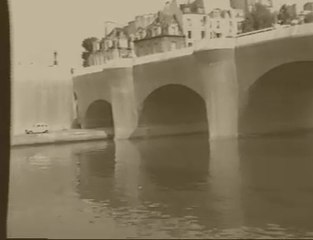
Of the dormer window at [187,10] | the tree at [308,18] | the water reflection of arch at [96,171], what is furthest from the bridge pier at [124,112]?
the dormer window at [187,10]

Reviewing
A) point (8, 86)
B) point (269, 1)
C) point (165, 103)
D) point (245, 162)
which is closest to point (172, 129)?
point (165, 103)

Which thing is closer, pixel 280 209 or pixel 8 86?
pixel 8 86

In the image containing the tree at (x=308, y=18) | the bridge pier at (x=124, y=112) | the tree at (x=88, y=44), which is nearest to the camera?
the tree at (x=88, y=44)

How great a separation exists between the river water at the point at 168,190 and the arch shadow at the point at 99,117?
92 centimetres

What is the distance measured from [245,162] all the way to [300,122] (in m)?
0.81

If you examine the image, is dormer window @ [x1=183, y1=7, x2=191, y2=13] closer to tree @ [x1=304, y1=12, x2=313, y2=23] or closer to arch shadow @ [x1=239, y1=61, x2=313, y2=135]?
tree @ [x1=304, y1=12, x2=313, y2=23]

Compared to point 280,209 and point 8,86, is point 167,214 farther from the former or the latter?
point 8,86

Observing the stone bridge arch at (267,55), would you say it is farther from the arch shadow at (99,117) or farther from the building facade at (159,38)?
the arch shadow at (99,117)

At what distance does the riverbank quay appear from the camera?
9.71 ft

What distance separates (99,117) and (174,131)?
2.46 feet

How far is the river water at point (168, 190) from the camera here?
123 cm

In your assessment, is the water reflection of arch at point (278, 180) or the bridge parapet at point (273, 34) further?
the bridge parapet at point (273, 34)

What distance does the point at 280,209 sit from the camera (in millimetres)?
1411

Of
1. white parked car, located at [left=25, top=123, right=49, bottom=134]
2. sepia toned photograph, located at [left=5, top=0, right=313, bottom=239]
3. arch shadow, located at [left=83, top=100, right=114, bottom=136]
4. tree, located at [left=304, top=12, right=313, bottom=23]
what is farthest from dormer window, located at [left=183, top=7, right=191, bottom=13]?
arch shadow, located at [left=83, top=100, right=114, bottom=136]
